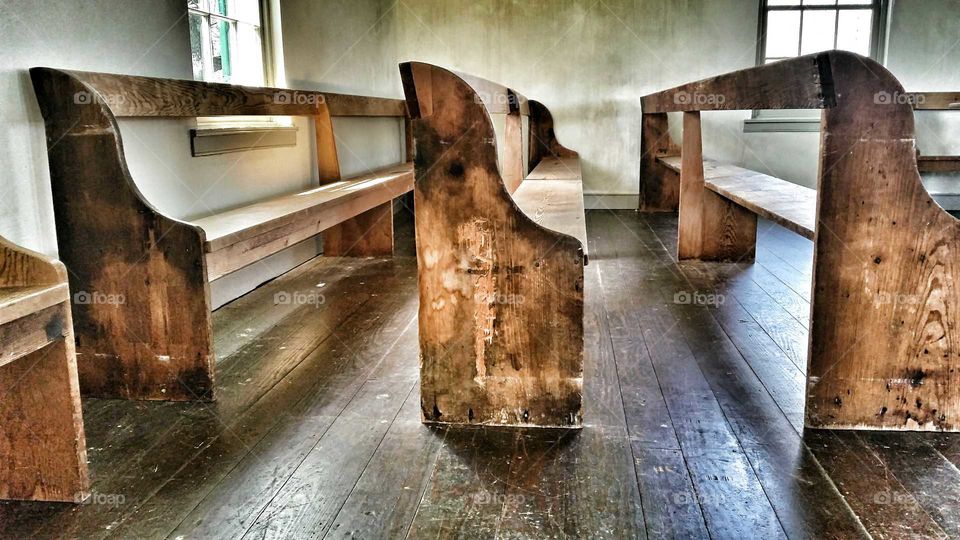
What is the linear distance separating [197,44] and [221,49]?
215 millimetres

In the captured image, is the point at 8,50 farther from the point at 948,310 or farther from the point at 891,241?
the point at 948,310

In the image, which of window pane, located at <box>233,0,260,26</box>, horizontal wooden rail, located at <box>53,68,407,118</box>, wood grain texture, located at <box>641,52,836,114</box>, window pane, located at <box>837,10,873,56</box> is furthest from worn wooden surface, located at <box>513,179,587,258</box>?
window pane, located at <box>837,10,873,56</box>

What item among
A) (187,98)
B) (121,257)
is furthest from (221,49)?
(121,257)

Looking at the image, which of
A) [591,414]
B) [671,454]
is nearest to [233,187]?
[591,414]

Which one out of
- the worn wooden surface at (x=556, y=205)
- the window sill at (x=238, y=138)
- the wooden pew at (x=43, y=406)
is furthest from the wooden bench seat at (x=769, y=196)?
the window sill at (x=238, y=138)

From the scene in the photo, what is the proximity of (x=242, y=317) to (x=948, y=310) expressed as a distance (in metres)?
2.67

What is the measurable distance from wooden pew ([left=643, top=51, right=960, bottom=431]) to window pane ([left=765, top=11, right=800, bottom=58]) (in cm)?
482

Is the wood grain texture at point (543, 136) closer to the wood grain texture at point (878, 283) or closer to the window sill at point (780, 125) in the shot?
the window sill at point (780, 125)

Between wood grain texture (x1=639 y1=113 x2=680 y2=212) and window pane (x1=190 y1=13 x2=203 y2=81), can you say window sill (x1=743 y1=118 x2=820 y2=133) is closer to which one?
wood grain texture (x1=639 y1=113 x2=680 y2=212)

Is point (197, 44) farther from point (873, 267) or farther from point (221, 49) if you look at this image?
point (873, 267)

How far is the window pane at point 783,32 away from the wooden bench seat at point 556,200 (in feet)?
8.81

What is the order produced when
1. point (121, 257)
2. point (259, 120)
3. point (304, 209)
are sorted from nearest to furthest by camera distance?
point (121, 257) < point (304, 209) < point (259, 120)

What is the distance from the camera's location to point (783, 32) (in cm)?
647

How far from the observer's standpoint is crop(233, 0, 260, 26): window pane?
4.00 meters
